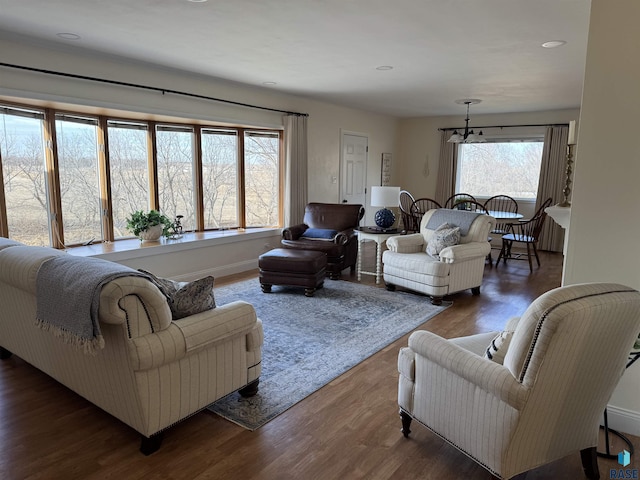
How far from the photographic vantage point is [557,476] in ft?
6.44

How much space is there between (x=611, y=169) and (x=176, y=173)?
468 centimetres

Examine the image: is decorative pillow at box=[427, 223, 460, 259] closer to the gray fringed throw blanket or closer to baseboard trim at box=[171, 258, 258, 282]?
the gray fringed throw blanket

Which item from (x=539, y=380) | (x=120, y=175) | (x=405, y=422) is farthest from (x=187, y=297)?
(x=120, y=175)

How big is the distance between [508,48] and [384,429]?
3.25m

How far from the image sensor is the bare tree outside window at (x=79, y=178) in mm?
4414

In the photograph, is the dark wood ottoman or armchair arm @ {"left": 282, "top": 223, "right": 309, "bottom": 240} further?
armchair arm @ {"left": 282, "top": 223, "right": 309, "bottom": 240}

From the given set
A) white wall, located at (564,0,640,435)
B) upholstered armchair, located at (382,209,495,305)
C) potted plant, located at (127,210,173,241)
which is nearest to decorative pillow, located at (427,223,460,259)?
upholstered armchair, located at (382,209,495,305)

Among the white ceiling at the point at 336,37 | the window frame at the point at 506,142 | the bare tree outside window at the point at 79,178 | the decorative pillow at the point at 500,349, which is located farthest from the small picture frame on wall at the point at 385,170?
the decorative pillow at the point at 500,349

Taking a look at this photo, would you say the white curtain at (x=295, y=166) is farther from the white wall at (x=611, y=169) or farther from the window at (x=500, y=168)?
the white wall at (x=611, y=169)

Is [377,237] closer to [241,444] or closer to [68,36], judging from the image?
[241,444]

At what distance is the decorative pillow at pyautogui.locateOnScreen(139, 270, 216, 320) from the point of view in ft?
7.23

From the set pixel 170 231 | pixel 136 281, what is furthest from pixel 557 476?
pixel 170 231

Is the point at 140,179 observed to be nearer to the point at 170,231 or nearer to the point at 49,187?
the point at 170,231

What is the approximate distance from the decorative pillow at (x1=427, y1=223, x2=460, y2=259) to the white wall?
236cm
